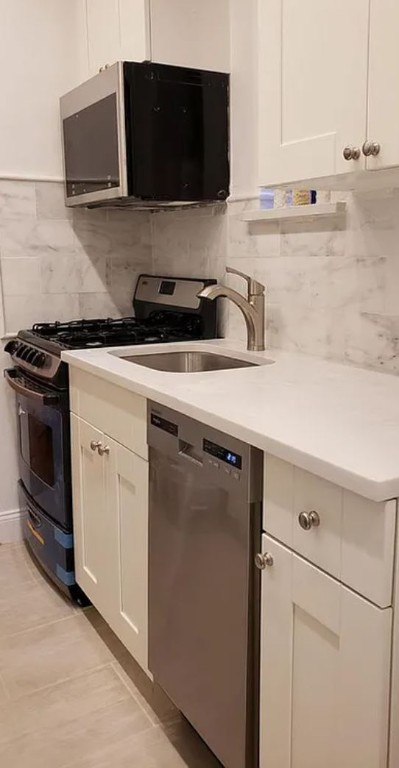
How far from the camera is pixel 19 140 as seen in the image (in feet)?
8.95

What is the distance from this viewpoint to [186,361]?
2.33 meters

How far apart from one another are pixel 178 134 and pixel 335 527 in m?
1.70

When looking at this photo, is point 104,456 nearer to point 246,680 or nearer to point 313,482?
point 246,680

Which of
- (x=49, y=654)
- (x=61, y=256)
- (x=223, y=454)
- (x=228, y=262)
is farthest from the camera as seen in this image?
(x=61, y=256)

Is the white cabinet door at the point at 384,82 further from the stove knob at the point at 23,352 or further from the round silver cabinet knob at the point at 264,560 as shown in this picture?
the stove knob at the point at 23,352

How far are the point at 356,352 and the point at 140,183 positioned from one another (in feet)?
3.15

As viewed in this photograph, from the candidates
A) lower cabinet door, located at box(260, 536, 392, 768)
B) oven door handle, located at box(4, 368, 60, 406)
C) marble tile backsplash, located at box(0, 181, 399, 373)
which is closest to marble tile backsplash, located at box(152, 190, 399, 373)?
marble tile backsplash, located at box(0, 181, 399, 373)

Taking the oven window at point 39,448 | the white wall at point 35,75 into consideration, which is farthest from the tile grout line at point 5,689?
the white wall at point 35,75

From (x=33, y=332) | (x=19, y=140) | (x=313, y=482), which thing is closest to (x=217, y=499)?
(x=313, y=482)

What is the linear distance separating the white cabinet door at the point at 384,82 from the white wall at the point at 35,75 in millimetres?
1804

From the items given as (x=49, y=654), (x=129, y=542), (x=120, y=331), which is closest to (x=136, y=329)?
(x=120, y=331)

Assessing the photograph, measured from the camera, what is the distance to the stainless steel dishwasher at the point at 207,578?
1.29 meters

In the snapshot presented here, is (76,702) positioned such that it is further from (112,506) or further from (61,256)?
(61,256)

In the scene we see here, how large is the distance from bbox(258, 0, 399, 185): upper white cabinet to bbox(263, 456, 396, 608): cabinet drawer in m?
0.66
